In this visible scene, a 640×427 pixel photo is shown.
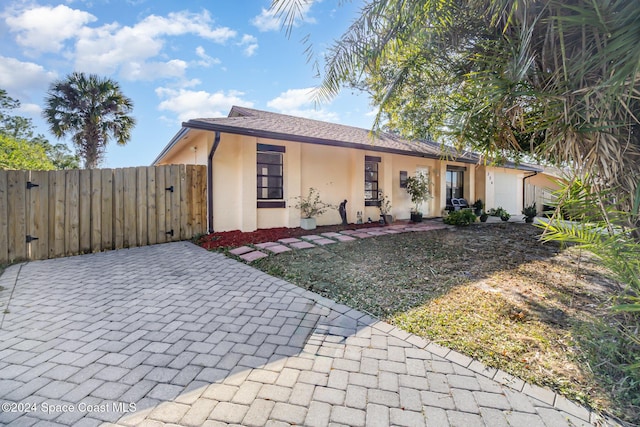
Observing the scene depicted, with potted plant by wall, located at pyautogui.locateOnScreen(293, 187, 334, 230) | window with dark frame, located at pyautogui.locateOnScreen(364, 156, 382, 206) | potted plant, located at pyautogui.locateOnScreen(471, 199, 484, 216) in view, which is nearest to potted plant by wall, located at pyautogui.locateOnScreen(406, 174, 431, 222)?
window with dark frame, located at pyautogui.locateOnScreen(364, 156, 382, 206)

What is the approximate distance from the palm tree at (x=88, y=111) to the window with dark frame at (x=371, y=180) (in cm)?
1145

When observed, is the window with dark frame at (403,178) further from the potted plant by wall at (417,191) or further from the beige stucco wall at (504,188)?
the beige stucco wall at (504,188)

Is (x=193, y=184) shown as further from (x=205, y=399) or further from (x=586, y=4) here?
(x=586, y=4)

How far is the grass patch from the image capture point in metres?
2.15

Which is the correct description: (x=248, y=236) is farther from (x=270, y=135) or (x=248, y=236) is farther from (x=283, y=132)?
(x=283, y=132)

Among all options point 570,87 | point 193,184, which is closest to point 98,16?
point 193,184

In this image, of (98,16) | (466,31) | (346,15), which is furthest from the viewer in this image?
(98,16)

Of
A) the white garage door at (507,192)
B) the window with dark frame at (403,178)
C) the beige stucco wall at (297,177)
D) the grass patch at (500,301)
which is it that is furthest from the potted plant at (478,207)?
the grass patch at (500,301)

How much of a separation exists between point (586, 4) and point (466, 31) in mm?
1977

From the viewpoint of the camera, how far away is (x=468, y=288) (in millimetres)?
4055

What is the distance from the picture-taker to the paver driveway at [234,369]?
174cm

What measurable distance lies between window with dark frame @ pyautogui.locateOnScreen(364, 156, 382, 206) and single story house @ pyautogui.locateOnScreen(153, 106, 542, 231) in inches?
1.5

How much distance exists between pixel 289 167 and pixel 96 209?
4.96m

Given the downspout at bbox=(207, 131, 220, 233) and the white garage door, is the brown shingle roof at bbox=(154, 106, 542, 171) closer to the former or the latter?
the downspout at bbox=(207, 131, 220, 233)
